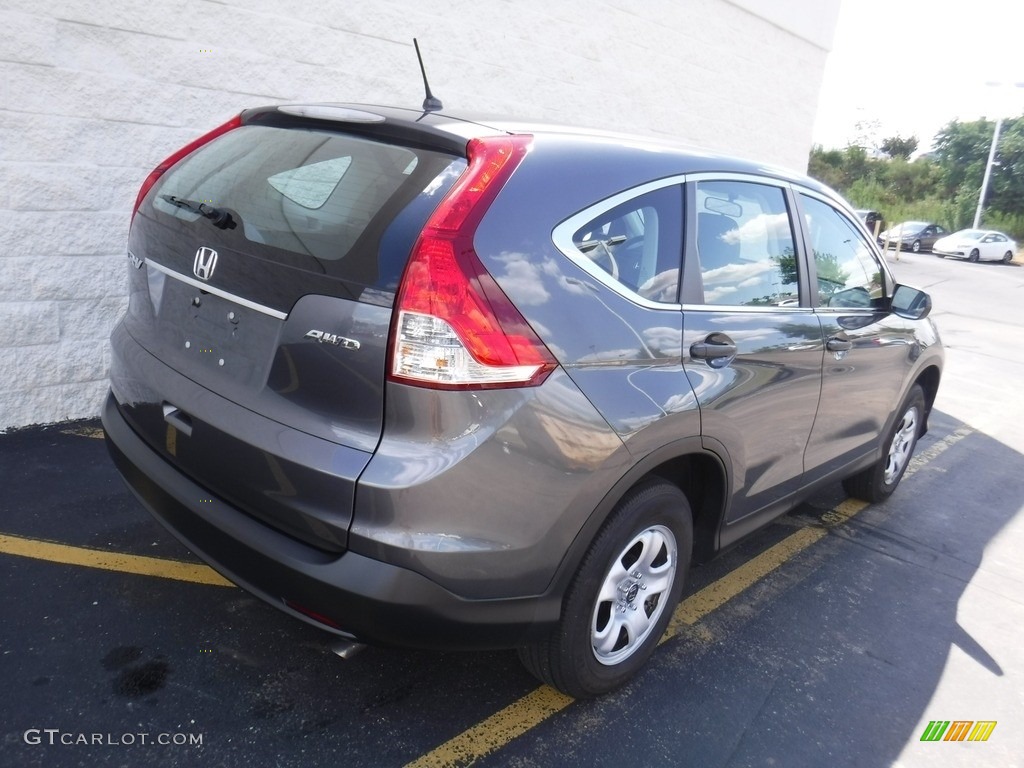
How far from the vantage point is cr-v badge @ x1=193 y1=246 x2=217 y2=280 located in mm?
2418

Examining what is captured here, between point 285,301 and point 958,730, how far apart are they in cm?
275

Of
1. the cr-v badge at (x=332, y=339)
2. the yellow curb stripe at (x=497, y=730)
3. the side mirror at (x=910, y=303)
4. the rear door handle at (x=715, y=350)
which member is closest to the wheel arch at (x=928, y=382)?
the side mirror at (x=910, y=303)

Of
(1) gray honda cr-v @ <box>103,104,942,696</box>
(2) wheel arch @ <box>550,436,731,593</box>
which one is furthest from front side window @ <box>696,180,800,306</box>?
(2) wheel arch @ <box>550,436,731,593</box>

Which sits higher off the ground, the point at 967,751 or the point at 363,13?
the point at 363,13

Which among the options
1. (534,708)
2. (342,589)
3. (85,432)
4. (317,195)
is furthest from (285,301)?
(85,432)

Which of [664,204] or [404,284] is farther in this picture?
[664,204]

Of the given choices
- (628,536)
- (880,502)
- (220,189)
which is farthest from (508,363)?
(880,502)

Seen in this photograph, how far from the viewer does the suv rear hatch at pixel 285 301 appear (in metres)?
2.12

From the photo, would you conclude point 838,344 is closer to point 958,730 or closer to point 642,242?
point 642,242

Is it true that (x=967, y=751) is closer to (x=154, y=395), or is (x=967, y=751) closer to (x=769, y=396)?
(x=769, y=396)

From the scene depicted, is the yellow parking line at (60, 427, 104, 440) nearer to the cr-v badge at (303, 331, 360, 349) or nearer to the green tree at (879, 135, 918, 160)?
the cr-v badge at (303, 331, 360, 349)

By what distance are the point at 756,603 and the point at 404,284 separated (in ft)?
7.73

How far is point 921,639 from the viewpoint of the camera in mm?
3492

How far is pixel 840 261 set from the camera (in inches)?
152
